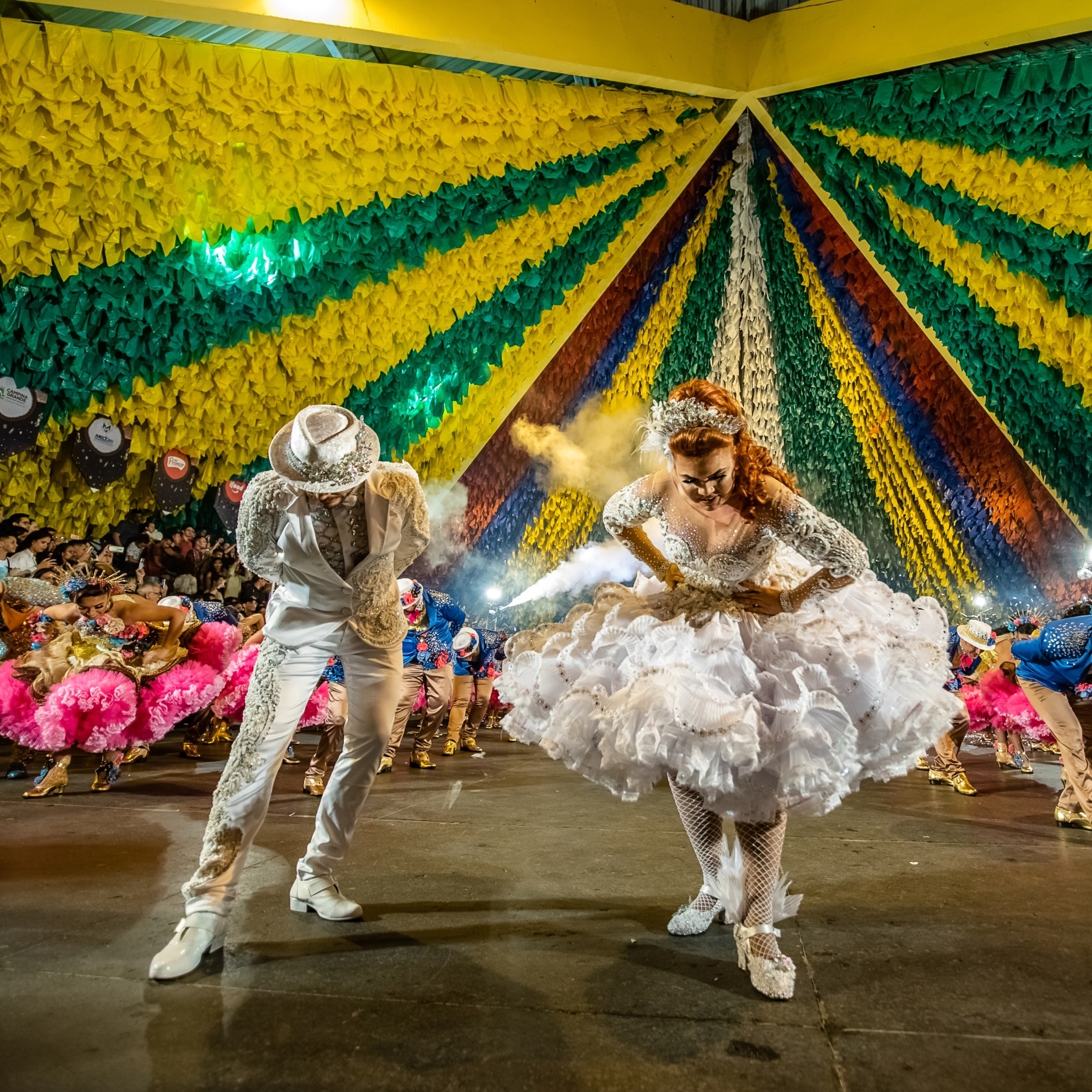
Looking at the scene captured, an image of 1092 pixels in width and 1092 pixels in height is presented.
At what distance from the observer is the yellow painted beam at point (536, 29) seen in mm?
4414

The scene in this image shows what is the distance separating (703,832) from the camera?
9.66 ft

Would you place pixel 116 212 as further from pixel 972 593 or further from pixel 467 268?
pixel 972 593

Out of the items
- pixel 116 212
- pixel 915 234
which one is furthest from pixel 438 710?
pixel 915 234

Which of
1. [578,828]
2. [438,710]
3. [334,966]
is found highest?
[334,966]

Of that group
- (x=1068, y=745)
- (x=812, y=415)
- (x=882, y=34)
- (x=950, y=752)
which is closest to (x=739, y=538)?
(x=1068, y=745)

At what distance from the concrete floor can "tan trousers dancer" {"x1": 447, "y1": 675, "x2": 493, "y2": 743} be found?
448 centimetres

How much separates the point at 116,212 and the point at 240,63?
1607 mm

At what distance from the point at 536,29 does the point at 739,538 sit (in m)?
3.63

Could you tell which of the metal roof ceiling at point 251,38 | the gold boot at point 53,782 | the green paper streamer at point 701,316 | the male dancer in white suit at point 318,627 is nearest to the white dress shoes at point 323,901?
the male dancer in white suit at point 318,627

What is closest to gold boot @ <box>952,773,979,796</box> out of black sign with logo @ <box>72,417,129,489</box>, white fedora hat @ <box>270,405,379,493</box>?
white fedora hat @ <box>270,405,379,493</box>

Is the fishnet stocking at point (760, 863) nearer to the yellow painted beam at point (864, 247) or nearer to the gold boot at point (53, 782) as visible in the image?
the gold boot at point (53, 782)

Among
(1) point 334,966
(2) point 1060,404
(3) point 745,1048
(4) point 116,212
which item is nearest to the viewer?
(3) point 745,1048

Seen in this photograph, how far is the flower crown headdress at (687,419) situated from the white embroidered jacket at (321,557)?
856 mm

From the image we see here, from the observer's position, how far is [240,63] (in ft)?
16.3
